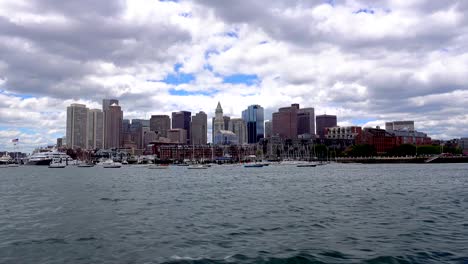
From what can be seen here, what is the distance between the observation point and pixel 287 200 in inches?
1731

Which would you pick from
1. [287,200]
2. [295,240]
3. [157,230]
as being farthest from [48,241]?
[287,200]

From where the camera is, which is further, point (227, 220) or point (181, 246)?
point (227, 220)

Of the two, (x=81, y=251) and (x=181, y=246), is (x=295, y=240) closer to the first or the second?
(x=181, y=246)

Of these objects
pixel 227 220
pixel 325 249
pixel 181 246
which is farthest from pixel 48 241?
pixel 325 249

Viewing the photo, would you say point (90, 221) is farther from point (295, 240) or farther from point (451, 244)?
point (451, 244)

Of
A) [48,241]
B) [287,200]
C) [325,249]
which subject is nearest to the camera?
[325,249]

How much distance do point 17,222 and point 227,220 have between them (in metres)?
16.0

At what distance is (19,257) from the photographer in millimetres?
21203

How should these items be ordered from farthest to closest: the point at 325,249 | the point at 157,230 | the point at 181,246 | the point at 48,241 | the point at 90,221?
the point at 90,221 < the point at 157,230 < the point at 48,241 < the point at 181,246 < the point at 325,249

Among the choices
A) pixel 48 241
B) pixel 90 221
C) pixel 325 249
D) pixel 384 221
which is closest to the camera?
pixel 325 249

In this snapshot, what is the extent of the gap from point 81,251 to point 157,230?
6.16m

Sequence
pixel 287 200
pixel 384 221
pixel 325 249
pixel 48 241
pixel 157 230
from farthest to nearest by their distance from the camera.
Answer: pixel 287 200, pixel 384 221, pixel 157 230, pixel 48 241, pixel 325 249

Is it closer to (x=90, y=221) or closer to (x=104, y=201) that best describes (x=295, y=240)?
(x=90, y=221)

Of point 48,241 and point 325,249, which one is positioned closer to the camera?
point 325,249
